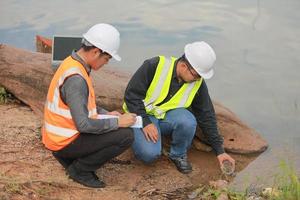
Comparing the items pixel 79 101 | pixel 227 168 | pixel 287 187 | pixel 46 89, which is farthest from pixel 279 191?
pixel 46 89

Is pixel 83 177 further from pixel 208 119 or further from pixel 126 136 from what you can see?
pixel 208 119

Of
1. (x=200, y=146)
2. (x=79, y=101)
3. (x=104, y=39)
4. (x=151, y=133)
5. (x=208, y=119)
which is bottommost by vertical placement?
(x=200, y=146)

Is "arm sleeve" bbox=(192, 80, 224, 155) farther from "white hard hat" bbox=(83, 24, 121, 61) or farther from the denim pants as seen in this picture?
"white hard hat" bbox=(83, 24, 121, 61)

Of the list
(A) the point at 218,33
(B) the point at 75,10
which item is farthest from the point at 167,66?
(B) the point at 75,10

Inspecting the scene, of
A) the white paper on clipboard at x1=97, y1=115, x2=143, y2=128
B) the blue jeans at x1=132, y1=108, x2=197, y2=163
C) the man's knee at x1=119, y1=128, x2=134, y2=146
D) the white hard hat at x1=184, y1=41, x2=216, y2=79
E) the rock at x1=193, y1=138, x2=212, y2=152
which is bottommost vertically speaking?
the rock at x1=193, y1=138, x2=212, y2=152

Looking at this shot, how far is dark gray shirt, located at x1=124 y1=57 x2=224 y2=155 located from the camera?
5.16 meters

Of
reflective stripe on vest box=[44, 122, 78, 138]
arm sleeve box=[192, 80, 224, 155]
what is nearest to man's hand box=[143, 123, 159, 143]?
arm sleeve box=[192, 80, 224, 155]

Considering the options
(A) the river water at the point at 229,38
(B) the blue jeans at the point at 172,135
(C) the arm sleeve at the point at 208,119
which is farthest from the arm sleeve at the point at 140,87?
(A) the river water at the point at 229,38

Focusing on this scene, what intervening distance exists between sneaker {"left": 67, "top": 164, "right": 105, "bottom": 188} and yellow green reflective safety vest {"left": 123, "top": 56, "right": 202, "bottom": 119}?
81 cm

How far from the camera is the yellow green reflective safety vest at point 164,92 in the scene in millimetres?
5211

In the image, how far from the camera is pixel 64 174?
4.93 meters

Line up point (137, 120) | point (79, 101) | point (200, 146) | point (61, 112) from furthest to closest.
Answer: point (200, 146), point (137, 120), point (61, 112), point (79, 101)

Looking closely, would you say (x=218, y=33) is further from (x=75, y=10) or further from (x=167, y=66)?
(x=167, y=66)

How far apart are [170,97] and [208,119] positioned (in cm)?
40
